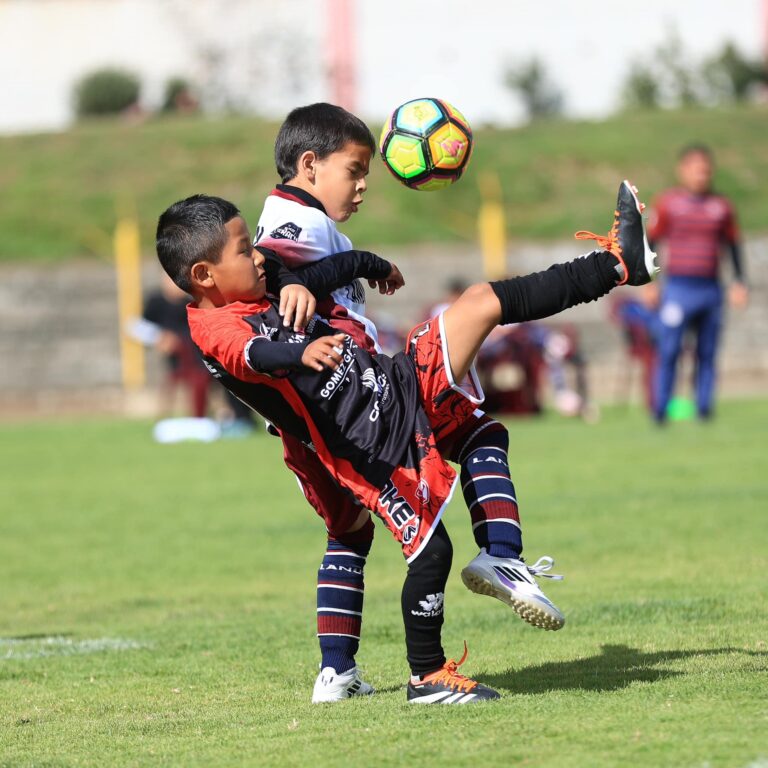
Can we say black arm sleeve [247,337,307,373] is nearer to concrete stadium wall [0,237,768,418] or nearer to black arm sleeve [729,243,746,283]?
black arm sleeve [729,243,746,283]

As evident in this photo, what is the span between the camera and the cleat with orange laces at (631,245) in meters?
4.25

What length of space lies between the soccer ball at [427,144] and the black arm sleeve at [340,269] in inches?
25.8

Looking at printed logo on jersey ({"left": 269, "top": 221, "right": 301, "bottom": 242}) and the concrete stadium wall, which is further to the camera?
the concrete stadium wall

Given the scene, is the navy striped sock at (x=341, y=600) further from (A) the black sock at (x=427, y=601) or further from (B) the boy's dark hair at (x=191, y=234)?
(B) the boy's dark hair at (x=191, y=234)

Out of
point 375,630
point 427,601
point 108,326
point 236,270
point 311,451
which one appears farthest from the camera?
point 108,326

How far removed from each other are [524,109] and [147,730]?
33838 millimetres

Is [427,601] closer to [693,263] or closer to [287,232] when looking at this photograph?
[287,232]

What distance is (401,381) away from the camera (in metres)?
4.45

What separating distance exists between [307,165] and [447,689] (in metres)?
1.73

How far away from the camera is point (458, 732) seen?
3807 mm

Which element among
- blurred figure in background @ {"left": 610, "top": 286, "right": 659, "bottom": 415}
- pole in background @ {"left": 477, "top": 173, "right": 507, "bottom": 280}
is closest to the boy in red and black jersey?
blurred figure in background @ {"left": 610, "top": 286, "right": 659, "bottom": 415}

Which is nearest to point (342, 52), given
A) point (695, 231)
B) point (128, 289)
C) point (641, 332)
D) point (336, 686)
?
point (128, 289)

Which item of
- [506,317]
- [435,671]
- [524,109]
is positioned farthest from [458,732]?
[524,109]

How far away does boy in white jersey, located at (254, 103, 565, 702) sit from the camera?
14.9 ft
